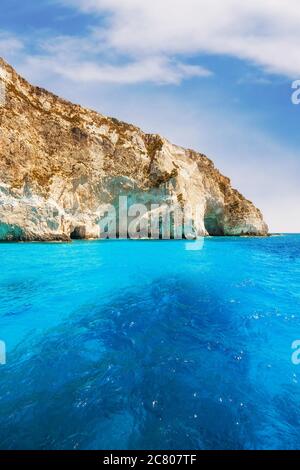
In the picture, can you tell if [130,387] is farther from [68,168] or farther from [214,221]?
[214,221]

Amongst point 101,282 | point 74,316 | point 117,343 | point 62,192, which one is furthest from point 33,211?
point 117,343

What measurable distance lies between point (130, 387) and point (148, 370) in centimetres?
68

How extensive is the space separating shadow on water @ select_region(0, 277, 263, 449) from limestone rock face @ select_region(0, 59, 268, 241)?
33531 mm

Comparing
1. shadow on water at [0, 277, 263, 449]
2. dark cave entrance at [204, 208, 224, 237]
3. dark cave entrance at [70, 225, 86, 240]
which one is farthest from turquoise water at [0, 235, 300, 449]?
dark cave entrance at [204, 208, 224, 237]

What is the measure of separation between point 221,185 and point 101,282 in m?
68.8

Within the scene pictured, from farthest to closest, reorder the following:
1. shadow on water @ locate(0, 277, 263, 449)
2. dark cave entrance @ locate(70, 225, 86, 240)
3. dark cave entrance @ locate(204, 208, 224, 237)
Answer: dark cave entrance @ locate(204, 208, 224, 237) < dark cave entrance @ locate(70, 225, 86, 240) < shadow on water @ locate(0, 277, 263, 449)

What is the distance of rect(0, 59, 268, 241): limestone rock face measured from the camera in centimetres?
3788

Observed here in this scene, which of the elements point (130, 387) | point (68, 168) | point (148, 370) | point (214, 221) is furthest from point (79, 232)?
point (130, 387)

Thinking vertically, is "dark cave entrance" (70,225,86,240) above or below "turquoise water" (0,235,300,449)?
above

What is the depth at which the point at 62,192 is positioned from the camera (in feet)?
151

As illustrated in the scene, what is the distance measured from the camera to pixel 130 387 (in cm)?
486

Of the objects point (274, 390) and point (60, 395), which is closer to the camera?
point (60, 395)

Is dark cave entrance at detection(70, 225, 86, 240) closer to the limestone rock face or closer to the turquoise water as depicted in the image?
the limestone rock face
